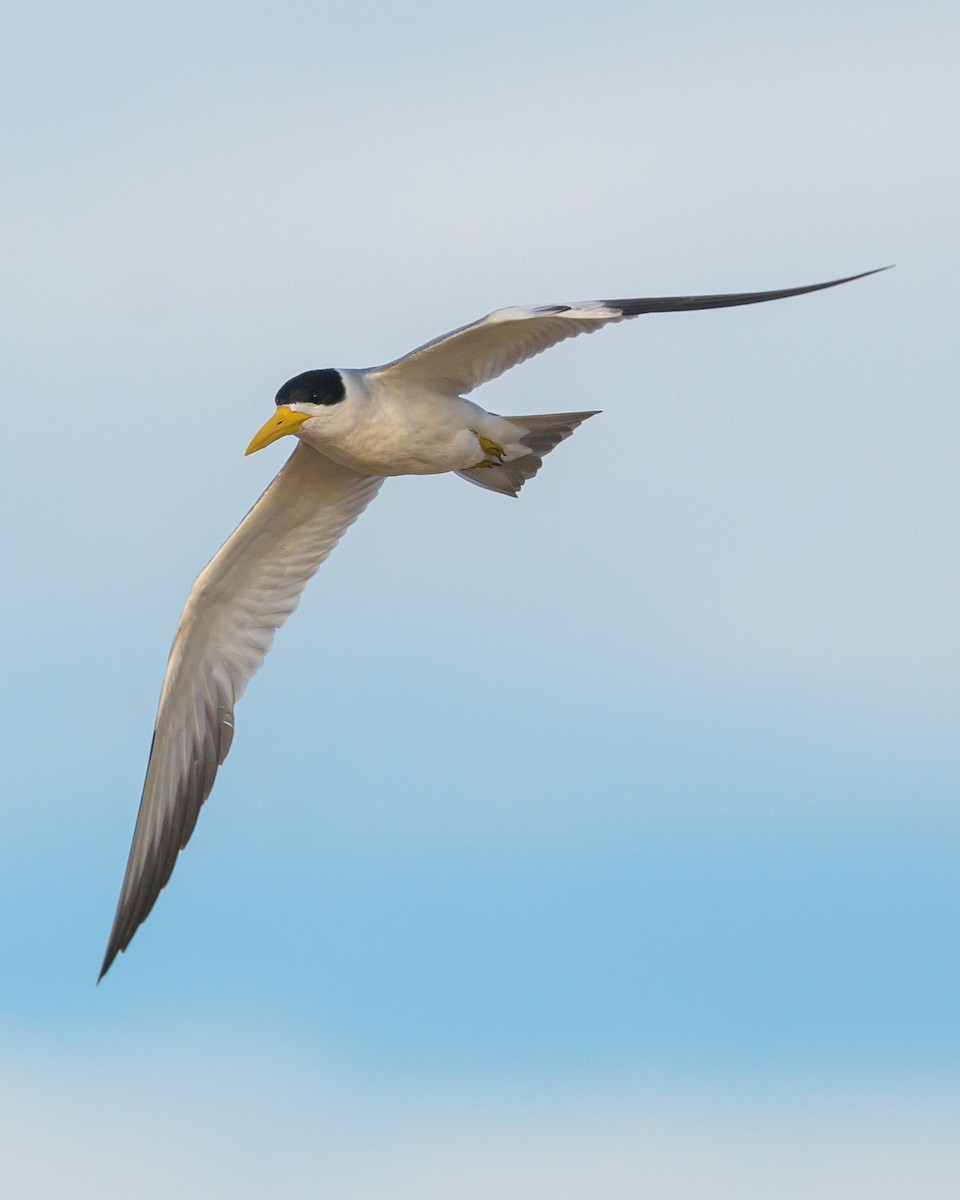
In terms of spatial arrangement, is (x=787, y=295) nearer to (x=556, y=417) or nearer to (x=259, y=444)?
(x=556, y=417)

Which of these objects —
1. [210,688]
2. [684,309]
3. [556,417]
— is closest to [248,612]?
[210,688]

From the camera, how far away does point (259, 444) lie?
12914mm

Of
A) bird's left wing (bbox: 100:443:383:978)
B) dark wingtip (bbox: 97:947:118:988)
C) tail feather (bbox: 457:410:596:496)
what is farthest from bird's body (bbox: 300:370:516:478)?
dark wingtip (bbox: 97:947:118:988)

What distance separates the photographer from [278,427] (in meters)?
13.0

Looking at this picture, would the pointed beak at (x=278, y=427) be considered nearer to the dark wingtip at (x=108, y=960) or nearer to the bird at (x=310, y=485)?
the bird at (x=310, y=485)

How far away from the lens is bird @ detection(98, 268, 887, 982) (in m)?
13.1

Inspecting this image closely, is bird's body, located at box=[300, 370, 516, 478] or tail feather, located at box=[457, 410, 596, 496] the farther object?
tail feather, located at box=[457, 410, 596, 496]

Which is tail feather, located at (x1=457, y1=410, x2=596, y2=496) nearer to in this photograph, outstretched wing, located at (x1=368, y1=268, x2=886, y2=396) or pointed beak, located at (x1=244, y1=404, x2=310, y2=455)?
outstretched wing, located at (x1=368, y1=268, x2=886, y2=396)

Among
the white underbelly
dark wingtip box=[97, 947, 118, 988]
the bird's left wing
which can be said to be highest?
the white underbelly

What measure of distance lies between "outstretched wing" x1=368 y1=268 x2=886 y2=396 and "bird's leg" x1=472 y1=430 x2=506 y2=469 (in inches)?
16.1

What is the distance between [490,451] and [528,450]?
422 mm

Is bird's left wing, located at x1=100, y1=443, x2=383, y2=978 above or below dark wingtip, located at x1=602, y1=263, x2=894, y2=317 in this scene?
below

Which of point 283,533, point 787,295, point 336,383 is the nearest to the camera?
point 787,295

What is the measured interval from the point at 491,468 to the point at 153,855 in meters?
4.33
